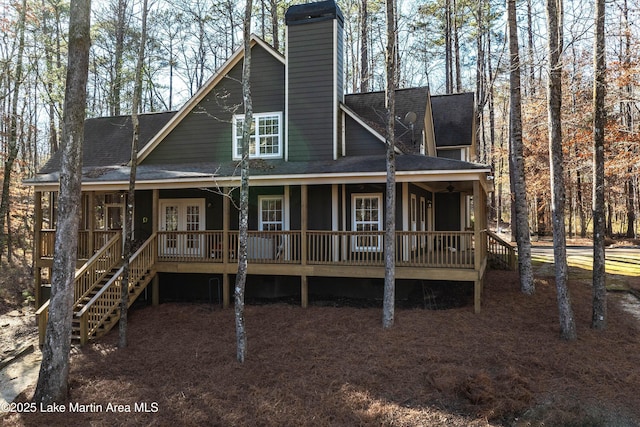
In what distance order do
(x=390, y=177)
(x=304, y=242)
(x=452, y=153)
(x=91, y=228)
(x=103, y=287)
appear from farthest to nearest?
(x=452, y=153) < (x=91, y=228) < (x=304, y=242) < (x=103, y=287) < (x=390, y=177)

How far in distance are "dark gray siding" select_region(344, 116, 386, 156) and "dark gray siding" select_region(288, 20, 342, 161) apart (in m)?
0.63

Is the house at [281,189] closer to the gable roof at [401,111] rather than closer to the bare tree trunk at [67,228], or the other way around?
the gable roof at [401,111]

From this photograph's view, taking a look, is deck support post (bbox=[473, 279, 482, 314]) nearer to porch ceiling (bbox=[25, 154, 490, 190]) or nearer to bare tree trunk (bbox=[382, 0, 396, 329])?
bare tree trunk (bbox=[382, 0, 396, 329])

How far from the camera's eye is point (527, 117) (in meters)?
26.5

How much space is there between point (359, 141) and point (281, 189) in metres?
2.95

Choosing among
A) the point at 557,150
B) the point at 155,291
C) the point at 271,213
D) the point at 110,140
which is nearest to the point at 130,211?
the point at 155,291

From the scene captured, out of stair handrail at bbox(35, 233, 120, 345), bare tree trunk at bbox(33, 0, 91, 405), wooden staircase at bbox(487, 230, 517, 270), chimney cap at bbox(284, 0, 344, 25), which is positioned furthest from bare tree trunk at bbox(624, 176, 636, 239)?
bare tree trunk at bbox(33, 0, 91, 405)

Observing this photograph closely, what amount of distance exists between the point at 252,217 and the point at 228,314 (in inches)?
138

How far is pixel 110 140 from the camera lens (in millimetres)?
17328

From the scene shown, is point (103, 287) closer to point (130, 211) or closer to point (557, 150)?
point (130, 211)

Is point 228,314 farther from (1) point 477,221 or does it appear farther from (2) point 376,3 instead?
(2) point 376,3

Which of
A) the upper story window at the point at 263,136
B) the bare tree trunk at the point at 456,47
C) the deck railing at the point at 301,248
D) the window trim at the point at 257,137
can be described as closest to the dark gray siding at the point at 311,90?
the window trim at the point at 257,137

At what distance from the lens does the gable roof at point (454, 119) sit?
59.6ft

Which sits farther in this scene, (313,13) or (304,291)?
(313,13)
